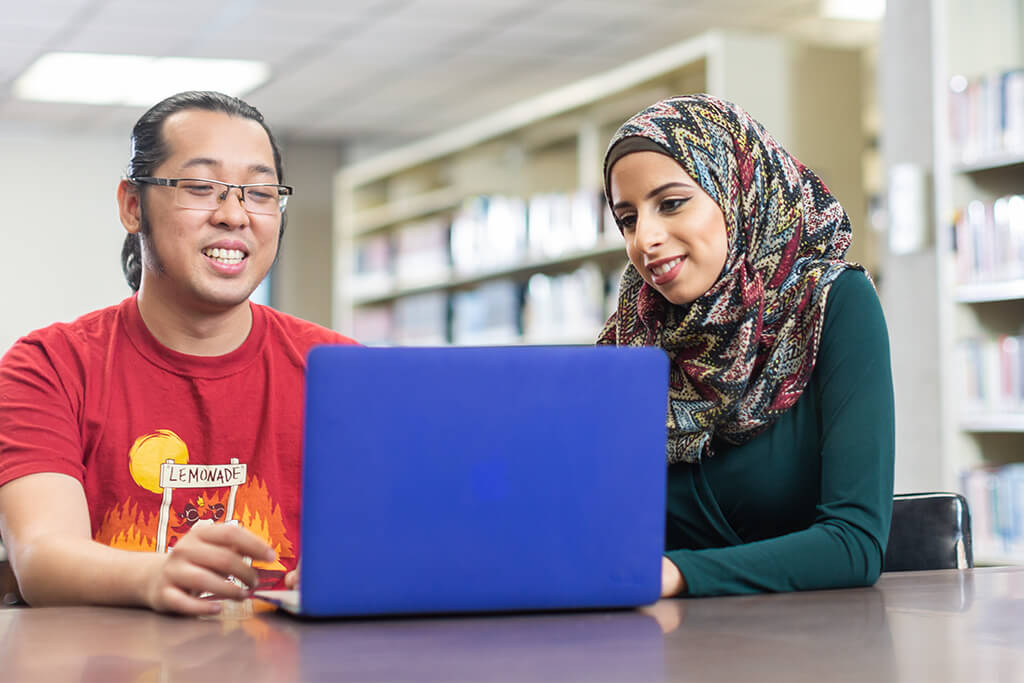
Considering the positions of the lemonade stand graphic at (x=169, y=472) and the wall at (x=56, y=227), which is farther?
the wall at (x=56, y=227)

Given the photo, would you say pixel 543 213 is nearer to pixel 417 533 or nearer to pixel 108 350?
pixel 108 350

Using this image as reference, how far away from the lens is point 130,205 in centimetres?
154

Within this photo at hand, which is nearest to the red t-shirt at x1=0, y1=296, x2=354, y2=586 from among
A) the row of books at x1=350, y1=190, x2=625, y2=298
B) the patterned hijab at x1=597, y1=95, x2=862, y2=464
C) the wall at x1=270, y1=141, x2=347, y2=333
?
the patterned hijab at x1=597, y1=95, x2=862, y2=464

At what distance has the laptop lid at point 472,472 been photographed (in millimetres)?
877

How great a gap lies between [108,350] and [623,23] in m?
4.70

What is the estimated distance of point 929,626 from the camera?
3.07 feet

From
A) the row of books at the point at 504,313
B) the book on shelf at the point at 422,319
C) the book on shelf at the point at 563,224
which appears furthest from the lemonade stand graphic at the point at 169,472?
the book on shelf at the point at 422,319

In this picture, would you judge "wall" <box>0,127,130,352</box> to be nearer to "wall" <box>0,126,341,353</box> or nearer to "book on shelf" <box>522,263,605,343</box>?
"wall" <box>0,126,341,353</box>

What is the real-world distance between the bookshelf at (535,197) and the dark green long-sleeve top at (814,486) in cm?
285

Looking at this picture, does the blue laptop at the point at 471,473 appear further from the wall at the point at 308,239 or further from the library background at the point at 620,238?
the wall at the point at 308,239

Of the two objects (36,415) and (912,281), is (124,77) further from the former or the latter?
(36,415)

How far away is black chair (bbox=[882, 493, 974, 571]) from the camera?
4.60 ft

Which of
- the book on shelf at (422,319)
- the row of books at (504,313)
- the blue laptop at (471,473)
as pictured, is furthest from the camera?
the book on shelf at (422,319)

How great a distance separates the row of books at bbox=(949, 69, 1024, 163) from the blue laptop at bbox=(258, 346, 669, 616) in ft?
9.33
